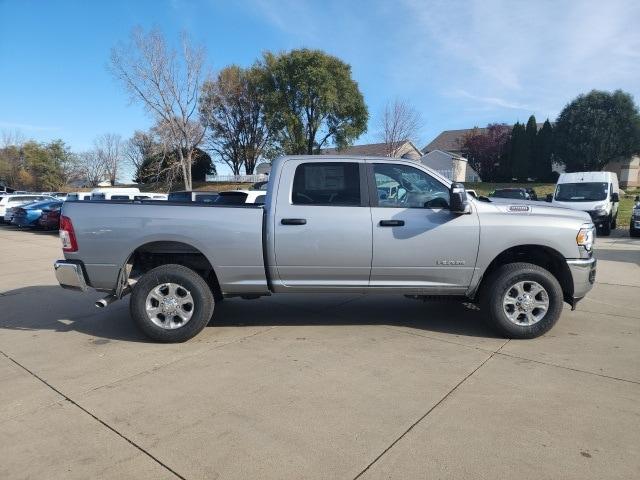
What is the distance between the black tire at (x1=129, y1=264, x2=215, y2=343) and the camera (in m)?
4.68

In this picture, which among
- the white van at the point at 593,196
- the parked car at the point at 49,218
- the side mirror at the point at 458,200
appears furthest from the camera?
the parked car at the point at 49,218

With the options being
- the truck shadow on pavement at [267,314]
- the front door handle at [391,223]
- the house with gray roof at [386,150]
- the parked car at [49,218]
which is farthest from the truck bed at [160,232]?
the house with gray roof at [386,150]

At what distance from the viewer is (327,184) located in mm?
4844

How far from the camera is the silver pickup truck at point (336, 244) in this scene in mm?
4660

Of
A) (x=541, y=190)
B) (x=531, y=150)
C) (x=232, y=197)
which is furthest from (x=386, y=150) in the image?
(x=232, y=197)

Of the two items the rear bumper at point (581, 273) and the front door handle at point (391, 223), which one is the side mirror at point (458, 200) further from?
the rear bumper at point (581, 273)

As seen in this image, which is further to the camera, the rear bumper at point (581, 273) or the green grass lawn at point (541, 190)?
the green grass lawn at point (541, 190)

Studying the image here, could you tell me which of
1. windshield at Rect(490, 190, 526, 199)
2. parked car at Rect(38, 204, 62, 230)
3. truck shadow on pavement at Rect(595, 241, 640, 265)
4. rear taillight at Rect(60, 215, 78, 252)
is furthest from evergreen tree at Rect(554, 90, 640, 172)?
rear taillight at Rect(60, 215, 78, 252)

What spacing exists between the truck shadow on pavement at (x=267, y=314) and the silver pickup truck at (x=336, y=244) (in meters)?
0.62

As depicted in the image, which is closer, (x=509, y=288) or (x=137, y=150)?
(x=509, y=288)

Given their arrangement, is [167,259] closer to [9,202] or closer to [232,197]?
[232,197]

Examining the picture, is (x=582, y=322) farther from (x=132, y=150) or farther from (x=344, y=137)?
(x=132, y=150)

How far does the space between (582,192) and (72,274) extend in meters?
17.6

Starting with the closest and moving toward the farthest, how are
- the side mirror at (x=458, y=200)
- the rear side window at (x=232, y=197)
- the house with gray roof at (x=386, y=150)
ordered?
1. the side mirror at (x=458, y=200)
2. the rear side window at (x=232, y=197)
3. the house with gray roof at (x=386, y=150)
